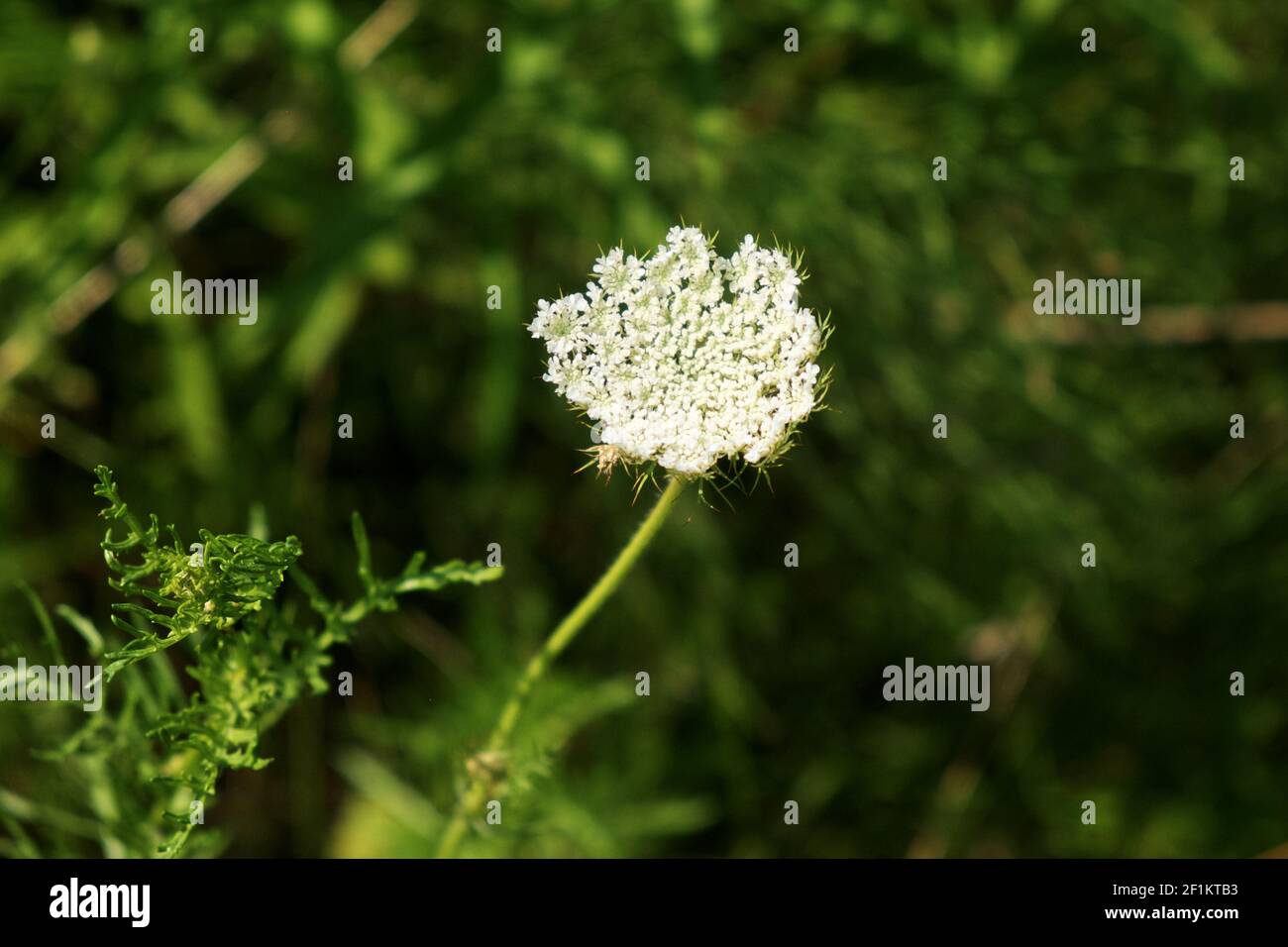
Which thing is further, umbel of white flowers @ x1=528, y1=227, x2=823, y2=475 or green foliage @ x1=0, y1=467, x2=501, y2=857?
umbel of white flowers @ x1=528, y1=227, x2=823, y2=475

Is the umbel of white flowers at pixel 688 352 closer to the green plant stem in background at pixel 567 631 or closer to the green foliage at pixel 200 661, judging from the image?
the green plant stem in background at pixel 567 631

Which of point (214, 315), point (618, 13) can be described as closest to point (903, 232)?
point (618, 13)

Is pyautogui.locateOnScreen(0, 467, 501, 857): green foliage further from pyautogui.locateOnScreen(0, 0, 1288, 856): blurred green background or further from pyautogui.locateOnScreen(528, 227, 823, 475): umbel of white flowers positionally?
pyautogui.locateOnScreen(0, 0, 1288, 856): blurred green background

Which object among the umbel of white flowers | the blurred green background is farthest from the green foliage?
the blurred green background

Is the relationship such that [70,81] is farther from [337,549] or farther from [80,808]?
[80,808]

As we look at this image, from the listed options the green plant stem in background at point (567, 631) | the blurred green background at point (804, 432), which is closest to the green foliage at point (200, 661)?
the green plant stem in background at point (567, 631)

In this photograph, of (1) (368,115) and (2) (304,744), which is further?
(2) (304,744)
